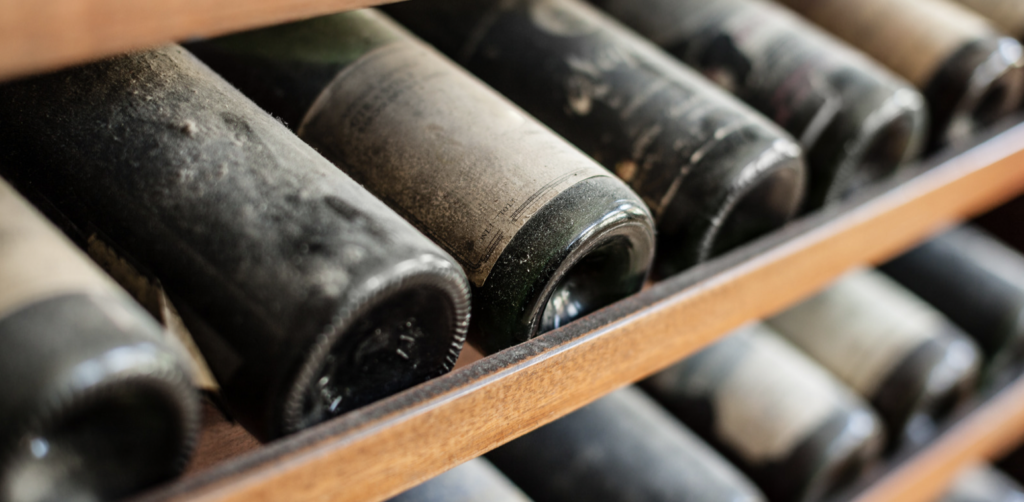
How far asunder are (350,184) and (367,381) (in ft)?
0.31

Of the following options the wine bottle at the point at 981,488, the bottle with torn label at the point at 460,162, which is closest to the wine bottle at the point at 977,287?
the wine bottle at the point at 981,488

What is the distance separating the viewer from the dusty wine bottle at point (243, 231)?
323 mm

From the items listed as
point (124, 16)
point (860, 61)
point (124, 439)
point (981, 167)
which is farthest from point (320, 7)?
point (981, 167)

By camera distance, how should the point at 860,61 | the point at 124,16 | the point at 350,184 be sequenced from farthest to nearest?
the point at 860,61, the point at 350,184, the point at 124,16

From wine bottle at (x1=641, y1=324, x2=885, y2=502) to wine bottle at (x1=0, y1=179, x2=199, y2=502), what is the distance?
0.53 meters

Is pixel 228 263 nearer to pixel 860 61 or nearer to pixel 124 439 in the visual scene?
pixel 124 439

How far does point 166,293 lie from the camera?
0.34 metres

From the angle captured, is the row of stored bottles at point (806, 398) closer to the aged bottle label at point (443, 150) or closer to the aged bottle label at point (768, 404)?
the aged bottle label at point (768, 404)

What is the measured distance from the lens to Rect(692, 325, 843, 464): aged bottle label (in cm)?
71

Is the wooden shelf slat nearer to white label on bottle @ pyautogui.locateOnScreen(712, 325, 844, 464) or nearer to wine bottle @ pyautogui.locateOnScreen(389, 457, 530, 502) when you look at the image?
wine bottle @ pyautogui.locateOnScreen(389, 457, 530, 502)

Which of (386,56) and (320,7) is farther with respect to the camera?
(386,56)

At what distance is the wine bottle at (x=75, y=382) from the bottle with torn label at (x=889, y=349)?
2.33ft

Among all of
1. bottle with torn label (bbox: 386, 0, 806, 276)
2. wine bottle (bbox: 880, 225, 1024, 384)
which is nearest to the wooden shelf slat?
bottle with torn label (bbox: 386, 0, 806, 276)

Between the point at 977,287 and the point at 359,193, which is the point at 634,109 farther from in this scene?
the point at 977,287
